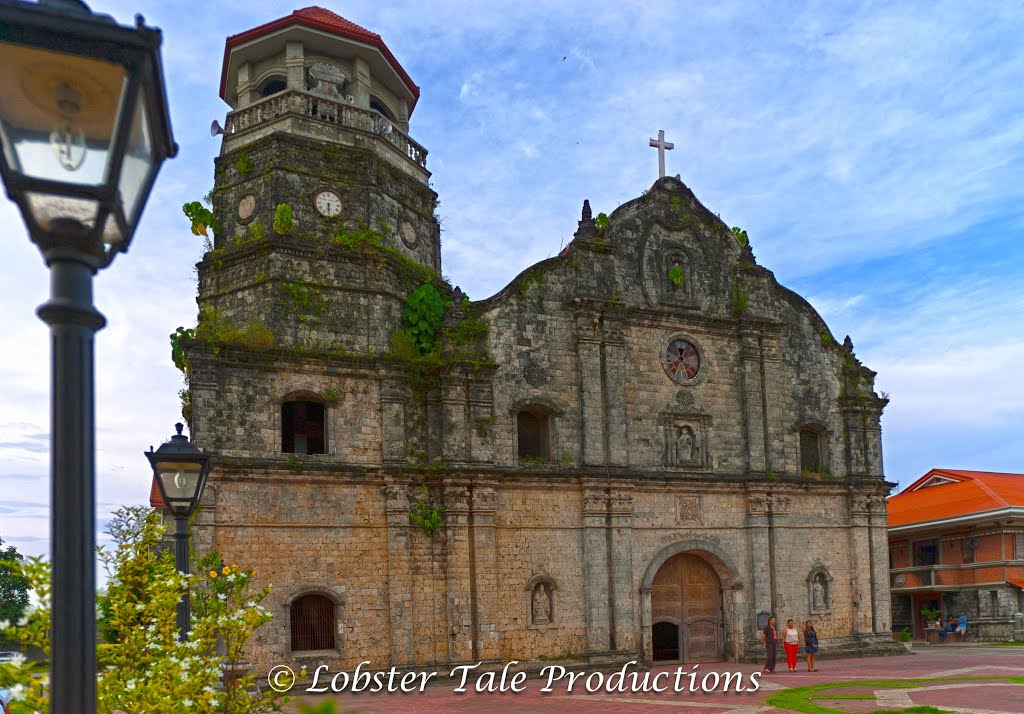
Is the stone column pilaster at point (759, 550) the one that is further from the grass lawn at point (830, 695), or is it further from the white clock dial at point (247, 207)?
the white clock dial at point (247, 207)

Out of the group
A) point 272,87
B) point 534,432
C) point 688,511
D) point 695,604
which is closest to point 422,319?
point 534,432

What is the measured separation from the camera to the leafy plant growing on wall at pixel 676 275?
26.7 m

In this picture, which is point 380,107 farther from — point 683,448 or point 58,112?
point 58,112

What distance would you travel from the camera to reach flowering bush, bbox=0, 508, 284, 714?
5734 mm

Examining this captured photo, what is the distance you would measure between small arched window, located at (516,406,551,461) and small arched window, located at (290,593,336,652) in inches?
246

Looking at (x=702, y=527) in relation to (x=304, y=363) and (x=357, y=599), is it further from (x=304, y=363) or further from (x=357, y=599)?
(x=304, y=363)

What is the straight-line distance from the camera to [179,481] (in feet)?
32.4

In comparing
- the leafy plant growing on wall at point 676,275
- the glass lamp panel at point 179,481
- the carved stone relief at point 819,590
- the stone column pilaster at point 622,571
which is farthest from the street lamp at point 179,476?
the carved stone relief at point 819,590

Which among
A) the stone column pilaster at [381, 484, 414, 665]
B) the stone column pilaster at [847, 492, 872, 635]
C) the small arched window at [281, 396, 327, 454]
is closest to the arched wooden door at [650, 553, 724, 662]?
the stone column pilaster at [847, 492, 872, 635]

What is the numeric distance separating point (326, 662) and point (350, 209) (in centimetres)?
1048

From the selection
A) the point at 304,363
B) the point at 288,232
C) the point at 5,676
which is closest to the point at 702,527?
the point at 304,363

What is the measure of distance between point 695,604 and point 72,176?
24721mm

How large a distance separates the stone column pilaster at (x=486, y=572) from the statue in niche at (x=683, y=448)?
5567 millimetres

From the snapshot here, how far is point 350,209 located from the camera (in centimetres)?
2322
